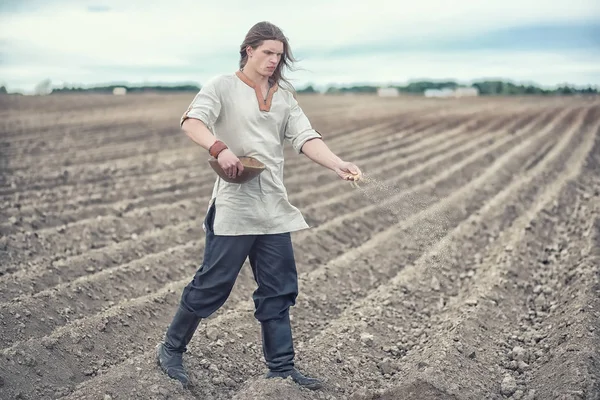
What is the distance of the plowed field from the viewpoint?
3.94 metres

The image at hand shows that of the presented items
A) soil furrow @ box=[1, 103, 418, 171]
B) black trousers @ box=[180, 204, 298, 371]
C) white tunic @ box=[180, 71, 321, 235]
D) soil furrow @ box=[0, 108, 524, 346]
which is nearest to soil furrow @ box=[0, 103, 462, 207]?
soil furrow @ box=[1, 103, 418, 171]

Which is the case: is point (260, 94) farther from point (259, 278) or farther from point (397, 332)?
point (397, 332)

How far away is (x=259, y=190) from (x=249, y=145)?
214mm

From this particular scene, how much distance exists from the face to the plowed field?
2.85ft

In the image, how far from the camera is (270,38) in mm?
3426

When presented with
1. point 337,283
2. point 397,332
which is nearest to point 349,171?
point 397,332

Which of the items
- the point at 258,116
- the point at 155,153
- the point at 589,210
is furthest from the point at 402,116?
the point at 258,116

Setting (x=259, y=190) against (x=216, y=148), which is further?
(x=259, y=190)

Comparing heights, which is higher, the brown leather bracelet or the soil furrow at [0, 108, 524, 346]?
the brown leather bracelet

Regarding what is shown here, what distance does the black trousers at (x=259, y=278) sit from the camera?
354cm

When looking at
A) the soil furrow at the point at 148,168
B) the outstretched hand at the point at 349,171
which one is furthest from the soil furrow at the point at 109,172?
the outstretched hand at the point at 349,171

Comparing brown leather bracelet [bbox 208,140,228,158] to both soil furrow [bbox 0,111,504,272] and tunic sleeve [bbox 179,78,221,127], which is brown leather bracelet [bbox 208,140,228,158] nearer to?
tunic sleeve [bbox 179,78,221,127]

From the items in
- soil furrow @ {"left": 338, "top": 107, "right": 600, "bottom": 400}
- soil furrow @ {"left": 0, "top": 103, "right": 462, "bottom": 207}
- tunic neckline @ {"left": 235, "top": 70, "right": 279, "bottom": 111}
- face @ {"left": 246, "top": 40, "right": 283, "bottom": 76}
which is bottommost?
soil furrow @ {"left": 338, "top": 107, "right": 600, "bottom": 400}

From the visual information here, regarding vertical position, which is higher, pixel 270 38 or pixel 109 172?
pixel 270 38
